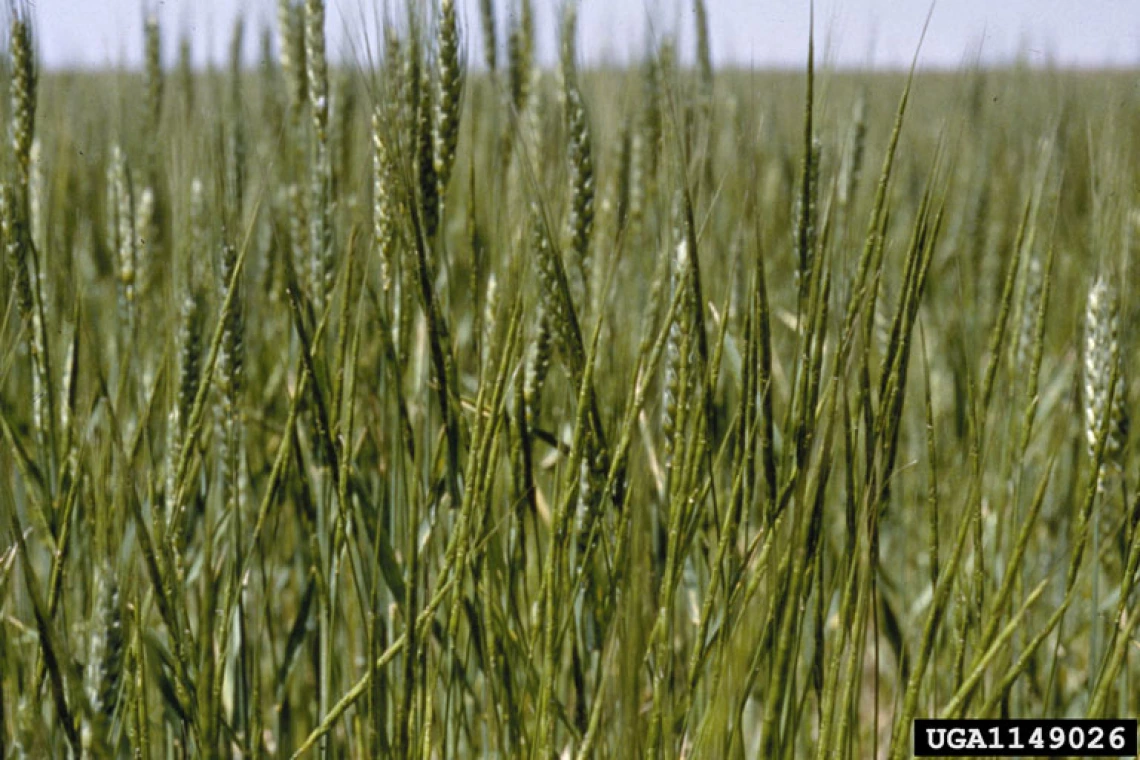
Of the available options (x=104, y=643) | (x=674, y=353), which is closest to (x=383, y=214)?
(x=674, y=353)

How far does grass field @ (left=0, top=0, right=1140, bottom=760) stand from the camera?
77 cm

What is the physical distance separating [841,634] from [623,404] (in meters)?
0.31

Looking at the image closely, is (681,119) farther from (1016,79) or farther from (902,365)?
(1016,79)

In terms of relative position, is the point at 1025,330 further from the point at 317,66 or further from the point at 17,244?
the point at 17,244

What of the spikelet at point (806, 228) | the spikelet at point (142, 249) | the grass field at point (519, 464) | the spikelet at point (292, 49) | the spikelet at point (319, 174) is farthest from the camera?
the spikelet at point (292, 49)

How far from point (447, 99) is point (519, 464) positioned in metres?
0.36

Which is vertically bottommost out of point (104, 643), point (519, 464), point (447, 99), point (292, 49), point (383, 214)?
point (104, 643)

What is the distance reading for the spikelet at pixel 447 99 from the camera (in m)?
1.01

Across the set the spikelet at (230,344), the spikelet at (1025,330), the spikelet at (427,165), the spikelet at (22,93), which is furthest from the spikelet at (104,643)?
the spikelet at (1025,330)

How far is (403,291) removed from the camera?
958 millimetres

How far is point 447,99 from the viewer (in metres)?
1.03

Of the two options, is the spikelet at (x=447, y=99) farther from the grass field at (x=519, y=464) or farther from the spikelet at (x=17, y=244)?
the spikelet at (x=17, y=244)

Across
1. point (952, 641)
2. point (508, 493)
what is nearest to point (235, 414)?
point (508, 493)

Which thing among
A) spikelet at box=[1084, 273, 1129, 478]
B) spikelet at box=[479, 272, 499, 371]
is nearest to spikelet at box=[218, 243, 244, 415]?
spikelet at box=[479, 272, 499, 371]
